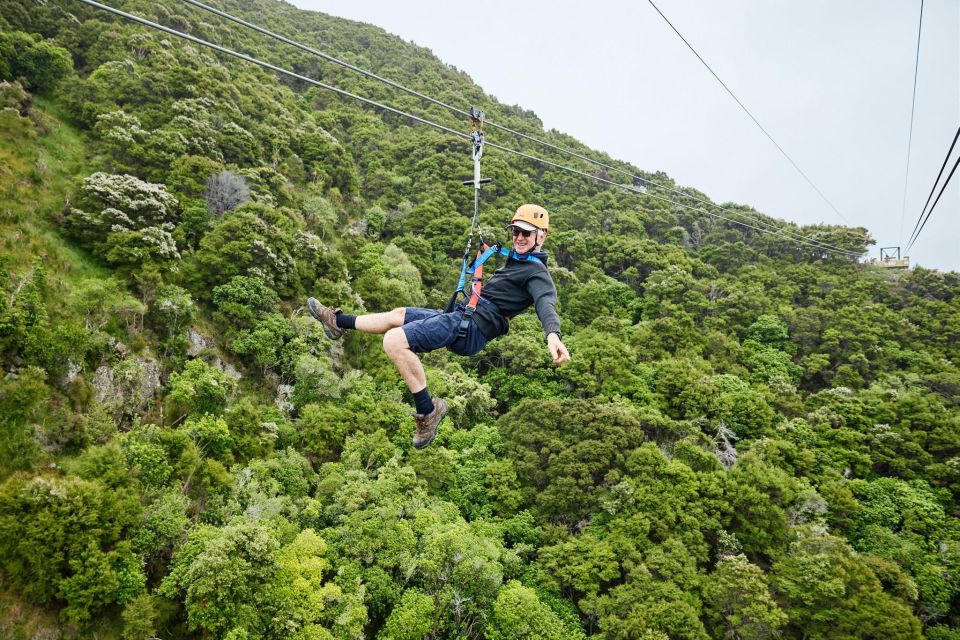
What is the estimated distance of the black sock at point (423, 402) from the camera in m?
5.34

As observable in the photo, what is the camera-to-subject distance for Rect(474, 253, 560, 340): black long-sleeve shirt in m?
5.10

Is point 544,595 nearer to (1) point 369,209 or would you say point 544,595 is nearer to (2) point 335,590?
(2) point 335,590

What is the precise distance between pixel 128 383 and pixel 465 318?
2170 centimetres

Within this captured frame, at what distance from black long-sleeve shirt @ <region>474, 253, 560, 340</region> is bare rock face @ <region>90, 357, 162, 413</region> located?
68.5 ft

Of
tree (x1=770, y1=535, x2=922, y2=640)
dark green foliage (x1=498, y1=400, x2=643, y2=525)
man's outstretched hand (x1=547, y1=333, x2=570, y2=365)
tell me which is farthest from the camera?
dark green foliage (x1=498, y1=400, x2=643, y2=525)

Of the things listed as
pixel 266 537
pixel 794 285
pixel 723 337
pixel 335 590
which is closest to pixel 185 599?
pixel 266 537

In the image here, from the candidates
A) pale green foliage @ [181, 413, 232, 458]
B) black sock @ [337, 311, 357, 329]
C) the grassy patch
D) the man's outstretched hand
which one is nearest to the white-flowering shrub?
the grassy patch

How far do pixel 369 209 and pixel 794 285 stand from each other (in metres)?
46.0

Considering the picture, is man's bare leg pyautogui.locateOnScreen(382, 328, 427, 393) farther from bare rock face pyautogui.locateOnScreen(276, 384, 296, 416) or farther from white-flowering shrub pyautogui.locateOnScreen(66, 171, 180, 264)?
white-flowering shrub pyautogui.locateOnScreen(66, 171, 180, 264)

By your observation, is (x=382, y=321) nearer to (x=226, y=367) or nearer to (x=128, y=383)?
(x=128, y=383)

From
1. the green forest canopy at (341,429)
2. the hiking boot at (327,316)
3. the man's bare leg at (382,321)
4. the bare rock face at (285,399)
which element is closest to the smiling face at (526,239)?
the man's bare leg at (382,321)

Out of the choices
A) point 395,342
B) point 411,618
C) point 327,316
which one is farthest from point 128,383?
point 395,342

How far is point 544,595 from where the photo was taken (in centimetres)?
2336

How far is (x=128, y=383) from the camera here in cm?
2050
